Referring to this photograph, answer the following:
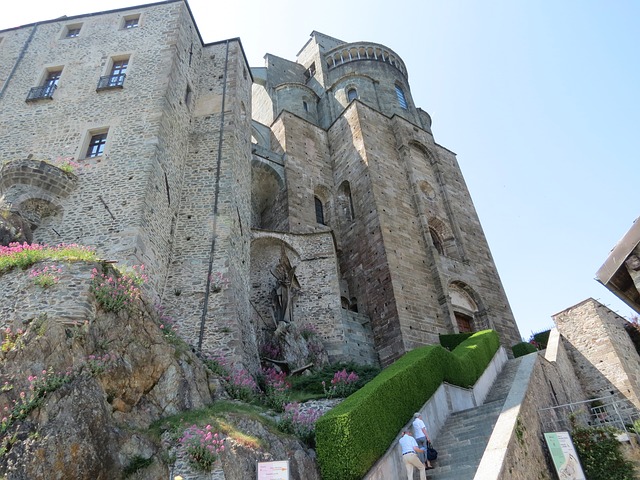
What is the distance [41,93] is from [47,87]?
0.41 m

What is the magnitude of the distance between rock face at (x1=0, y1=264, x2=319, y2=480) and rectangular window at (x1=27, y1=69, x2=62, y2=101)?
9329 mm

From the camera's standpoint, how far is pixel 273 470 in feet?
21.9

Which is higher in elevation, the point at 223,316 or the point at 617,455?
the point at 223,316

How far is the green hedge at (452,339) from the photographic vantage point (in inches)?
640

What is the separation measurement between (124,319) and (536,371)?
9.09 metres

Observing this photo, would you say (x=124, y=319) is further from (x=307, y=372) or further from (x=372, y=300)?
(x=372, y=300)

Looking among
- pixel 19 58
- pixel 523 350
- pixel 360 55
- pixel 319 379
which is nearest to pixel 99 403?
pixel 319 379

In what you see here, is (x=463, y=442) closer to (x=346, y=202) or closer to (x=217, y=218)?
(x=217, y=218)

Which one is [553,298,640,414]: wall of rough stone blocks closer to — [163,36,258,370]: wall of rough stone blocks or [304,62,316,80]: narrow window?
[163,36,258,370]: wall of rough stone blocks

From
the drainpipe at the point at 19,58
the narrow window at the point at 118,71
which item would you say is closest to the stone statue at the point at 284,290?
the narrow window at the point at 118,71

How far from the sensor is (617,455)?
934 cm

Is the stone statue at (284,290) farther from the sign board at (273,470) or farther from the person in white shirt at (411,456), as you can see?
the sign board at (273,470)

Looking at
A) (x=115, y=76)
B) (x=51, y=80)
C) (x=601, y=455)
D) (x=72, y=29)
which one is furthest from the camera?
(x=72, y=29)

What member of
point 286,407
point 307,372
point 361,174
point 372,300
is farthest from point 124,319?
point 361,174
